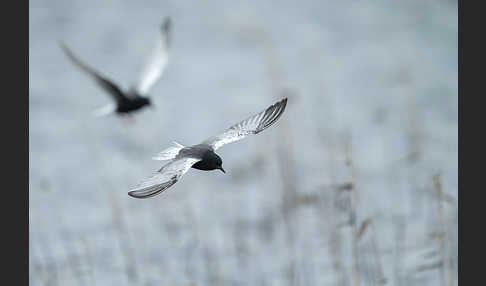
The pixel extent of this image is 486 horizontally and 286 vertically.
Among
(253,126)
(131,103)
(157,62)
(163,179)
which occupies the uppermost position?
(157,62)

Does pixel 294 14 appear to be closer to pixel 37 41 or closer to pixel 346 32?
pixel 346 32

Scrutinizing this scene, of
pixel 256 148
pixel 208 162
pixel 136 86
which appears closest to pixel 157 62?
pixel 136 86

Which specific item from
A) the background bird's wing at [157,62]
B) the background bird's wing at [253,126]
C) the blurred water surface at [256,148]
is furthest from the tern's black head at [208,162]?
the background bird's wing at [157,62]

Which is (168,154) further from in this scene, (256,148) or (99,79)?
(256,148)

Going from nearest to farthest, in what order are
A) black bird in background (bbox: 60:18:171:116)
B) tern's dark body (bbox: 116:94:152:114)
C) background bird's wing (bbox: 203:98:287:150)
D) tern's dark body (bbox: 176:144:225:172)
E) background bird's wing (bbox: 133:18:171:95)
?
tern's dark body (bbox: 176:144:225:172)
background bird's wing (bbox: 203:98:287:150)
black bird in background (bbox: 60:18:171:116)
tern's dark body (bbox: 116:94:152:114)
background bird's wing (bbox: 133:18:171:95)

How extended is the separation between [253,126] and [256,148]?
1.74 meters

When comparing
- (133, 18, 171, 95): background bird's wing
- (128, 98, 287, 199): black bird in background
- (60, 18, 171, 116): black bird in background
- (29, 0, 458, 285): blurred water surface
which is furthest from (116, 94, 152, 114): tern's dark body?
(128, 98, 287, 199): black bird in background

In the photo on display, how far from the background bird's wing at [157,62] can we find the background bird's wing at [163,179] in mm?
2187

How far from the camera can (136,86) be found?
14.5 feet

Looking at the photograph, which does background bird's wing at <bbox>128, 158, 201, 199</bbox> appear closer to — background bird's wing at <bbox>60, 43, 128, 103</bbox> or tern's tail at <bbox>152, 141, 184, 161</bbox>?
tern's tail at <bbox>152, 141, 184, 161</bbox>

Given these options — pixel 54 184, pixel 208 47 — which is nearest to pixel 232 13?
pixel 208 47

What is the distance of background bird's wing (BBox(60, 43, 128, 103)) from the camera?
3.72m

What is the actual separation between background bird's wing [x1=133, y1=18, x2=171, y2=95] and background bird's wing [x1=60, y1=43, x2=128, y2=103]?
0.27 m

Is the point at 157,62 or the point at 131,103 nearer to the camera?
the point at 131,103
